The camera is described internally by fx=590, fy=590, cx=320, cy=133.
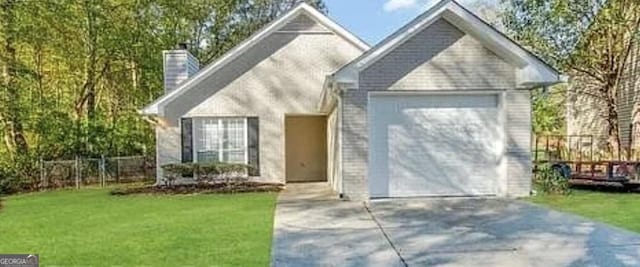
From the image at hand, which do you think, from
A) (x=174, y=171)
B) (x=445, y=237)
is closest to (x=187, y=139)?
(x=174, y=171)

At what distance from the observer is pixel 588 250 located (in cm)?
670

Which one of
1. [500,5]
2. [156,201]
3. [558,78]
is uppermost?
[500,5]

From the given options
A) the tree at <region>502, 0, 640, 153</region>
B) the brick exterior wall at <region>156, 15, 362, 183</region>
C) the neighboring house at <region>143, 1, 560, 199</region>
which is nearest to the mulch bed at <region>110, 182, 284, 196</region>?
the brick exterior wall at <region>156, 15, 362, 183</region>

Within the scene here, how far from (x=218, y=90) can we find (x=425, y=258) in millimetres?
11611

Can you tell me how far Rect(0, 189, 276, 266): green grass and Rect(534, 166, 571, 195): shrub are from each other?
20.0ft


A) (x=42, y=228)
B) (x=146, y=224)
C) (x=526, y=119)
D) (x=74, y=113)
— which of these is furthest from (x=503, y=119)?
(x=74, y=113)

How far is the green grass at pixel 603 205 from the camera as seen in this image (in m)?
8.79

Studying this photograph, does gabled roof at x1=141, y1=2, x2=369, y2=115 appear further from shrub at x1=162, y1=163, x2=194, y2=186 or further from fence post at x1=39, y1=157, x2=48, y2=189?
fence post at x1=39, y1=157, x2=48, y2=189

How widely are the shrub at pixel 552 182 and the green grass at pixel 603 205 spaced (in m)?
0.26

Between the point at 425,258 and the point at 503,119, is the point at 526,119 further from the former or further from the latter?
the point at 425,258

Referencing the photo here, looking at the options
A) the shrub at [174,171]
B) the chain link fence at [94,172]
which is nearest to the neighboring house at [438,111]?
the shrub at [174,171]

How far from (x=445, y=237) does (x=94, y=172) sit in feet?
50.4

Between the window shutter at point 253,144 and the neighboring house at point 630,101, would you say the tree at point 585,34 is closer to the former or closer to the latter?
the neighboring house at point 630,101

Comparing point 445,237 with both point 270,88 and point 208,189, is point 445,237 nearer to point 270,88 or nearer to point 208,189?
point 208,189
